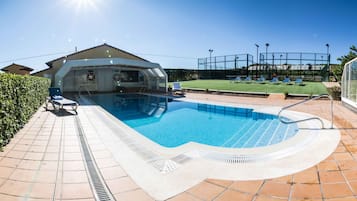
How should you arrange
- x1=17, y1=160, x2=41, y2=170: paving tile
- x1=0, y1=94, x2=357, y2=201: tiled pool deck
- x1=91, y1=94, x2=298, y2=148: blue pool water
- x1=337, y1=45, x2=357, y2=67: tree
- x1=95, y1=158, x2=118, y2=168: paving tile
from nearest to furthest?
x1=0, y1=94, x2=357, y2=201: tiled pool deck < x1=17, y1=160, x2=41, y2=170: paving tile < x1=95, y1=158, x2=118, y2=168: paving tile < x1=91, y1=94, x2=298, y2=148: blue pool water < x1=337, y1=45, x2=357, y2=67: tree

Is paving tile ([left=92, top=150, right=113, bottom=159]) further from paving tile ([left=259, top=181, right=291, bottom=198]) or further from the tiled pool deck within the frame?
paving tile ([left=259, top=181, right=291, bottom=198])

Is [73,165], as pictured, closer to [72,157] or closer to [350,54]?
[72,157]

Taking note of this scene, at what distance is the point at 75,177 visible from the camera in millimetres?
3719

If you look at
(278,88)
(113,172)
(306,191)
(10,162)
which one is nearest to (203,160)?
(113,172)

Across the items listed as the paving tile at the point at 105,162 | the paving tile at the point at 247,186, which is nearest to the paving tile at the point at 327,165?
the paving tile at the point at 247,186

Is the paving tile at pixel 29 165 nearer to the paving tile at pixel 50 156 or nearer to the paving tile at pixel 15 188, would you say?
the paving tile at pixel 50 156

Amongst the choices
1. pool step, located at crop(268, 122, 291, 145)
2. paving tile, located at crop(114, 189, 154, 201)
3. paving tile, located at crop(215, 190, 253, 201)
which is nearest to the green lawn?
pool step, located at crop(268, 122, 291, 145)

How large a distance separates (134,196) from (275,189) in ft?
6.89

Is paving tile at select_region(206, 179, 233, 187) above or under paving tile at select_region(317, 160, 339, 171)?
under

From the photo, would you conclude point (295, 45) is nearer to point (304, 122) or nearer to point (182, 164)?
point (304, 122)

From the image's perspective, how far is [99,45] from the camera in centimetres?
2578

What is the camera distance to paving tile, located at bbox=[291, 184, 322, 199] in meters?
3.04

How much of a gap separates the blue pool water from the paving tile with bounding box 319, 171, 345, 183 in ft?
9.94

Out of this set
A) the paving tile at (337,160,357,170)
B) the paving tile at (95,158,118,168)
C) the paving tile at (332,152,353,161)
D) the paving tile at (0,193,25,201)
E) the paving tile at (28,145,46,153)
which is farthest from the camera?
the paving tile at (28,145,46,153)
